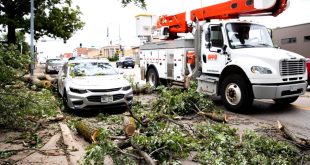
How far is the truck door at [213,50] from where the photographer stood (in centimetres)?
959

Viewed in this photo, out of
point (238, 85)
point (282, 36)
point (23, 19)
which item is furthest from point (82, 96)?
point (23, 19)

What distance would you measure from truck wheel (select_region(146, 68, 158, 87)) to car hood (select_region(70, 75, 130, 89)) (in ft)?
13.3

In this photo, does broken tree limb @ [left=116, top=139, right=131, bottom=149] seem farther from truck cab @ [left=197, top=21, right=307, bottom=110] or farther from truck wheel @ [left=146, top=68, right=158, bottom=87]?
truck wheel @ [left=146, top=68, right=158, bottom=87]


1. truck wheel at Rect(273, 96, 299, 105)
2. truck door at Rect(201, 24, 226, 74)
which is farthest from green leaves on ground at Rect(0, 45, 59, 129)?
truck wheel at Rect(273, 96, 299, 105)

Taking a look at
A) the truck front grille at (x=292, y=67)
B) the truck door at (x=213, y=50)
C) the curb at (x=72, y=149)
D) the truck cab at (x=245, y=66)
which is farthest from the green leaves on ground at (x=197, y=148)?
the truck door at (x=213, y=50)

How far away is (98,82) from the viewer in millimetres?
8867

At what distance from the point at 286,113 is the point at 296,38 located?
1134 centimetres

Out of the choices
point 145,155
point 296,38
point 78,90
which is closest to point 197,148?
point 145,155

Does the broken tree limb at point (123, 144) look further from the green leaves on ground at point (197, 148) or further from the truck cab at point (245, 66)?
the truck cab at point (245, 66)

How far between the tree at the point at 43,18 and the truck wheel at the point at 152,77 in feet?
47.8

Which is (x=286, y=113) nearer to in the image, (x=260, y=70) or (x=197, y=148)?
(x=260, y=70)

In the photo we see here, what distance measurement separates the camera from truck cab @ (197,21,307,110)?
26.8 ft

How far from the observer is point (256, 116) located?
8500mm

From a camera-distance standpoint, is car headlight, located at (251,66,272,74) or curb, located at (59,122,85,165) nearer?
curb, located at (59,122,85,165)
